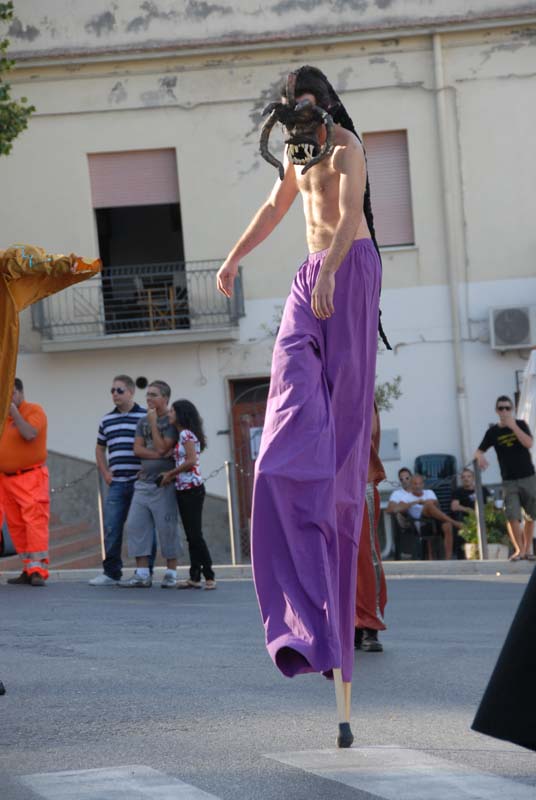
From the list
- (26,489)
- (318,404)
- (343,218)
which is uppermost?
(343,218)

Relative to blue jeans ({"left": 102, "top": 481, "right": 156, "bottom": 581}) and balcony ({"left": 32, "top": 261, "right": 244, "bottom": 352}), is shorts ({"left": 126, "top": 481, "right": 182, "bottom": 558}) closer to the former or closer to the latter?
blue jeans ({"left": 102, "top": 481, "right": 156, "bottom": 581})

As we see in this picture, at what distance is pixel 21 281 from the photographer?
21.3 feet

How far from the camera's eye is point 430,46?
25750mm

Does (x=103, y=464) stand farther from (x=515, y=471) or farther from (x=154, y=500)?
(x=515, y=471)

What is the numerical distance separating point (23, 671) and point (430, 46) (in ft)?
66.3

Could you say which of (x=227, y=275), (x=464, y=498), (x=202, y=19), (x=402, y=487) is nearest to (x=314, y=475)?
(x=227, y=275)

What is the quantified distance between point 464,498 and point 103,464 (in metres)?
7.27

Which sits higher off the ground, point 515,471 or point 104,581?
point 515,471

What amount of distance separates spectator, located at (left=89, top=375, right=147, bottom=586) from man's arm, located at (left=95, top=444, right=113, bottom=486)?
0.01m

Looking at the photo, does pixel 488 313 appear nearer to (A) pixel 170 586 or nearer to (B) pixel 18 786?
(A) pixel 170 586

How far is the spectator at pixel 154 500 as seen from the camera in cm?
1434

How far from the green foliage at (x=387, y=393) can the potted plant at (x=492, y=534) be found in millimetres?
6283

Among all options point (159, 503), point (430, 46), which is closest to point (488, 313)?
point (430, 46)

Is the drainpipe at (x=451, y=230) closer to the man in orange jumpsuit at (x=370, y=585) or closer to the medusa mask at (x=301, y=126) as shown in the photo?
the man in orange jumpsuit at (x=370, y=585)
